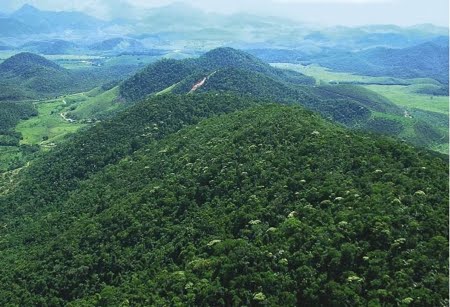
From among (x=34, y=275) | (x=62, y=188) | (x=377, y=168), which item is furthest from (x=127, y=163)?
(x=377, y=168)

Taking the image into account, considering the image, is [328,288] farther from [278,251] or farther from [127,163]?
[127,163]

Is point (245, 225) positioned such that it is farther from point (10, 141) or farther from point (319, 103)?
point (319, 103)

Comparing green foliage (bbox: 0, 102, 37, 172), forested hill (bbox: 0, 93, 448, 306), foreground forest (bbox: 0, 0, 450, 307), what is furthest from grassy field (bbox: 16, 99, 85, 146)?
forested hill (bbox: 0, 93, 448, 306)

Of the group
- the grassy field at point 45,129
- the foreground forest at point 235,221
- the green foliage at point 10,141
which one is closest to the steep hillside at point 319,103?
the grassy field at point 45,129

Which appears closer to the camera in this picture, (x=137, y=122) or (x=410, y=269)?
(x=410, y=269)

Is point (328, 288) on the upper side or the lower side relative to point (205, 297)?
upper

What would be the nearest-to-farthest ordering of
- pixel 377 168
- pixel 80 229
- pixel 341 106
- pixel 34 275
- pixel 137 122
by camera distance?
pixel 377 168
pixel 34 275
pixel 80 229
pixel 137 122
pixel 341 106

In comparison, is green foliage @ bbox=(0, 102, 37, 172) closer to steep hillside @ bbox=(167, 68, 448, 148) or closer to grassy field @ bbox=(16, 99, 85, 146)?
grassy field @ bbox=(16, 99, 85, 146)

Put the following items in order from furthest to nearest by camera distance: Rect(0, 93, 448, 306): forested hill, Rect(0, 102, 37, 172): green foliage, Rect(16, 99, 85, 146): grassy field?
1. Rect(16, 99, 85, 146): grassy field
2. Rect(0, 102, 37, 172): green foliage
3. Rect(0, 93, 448, 306): forested hill

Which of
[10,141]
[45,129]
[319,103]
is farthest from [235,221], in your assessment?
[319,103]
